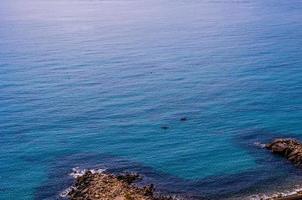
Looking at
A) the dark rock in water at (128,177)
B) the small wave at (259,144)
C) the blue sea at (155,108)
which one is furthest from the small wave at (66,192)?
the small wave at (259,144)

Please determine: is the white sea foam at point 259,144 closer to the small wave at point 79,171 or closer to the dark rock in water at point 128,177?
the dark rock in water at point 128,177

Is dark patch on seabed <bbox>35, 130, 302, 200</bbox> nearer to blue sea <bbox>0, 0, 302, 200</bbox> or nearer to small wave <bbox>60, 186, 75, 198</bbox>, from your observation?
blue sea <bbox>0, 0, 302, 200</bbox>

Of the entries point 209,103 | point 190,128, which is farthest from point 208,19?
point 190,128

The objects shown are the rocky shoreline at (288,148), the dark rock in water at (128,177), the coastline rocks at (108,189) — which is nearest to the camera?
the coastline rocks at (108,189)

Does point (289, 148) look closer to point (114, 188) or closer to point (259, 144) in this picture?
point (259, 144)

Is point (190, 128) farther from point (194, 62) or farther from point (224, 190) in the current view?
point (194, 62)

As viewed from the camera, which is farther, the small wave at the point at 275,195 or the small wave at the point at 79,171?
the small wave at the point at 79,171
